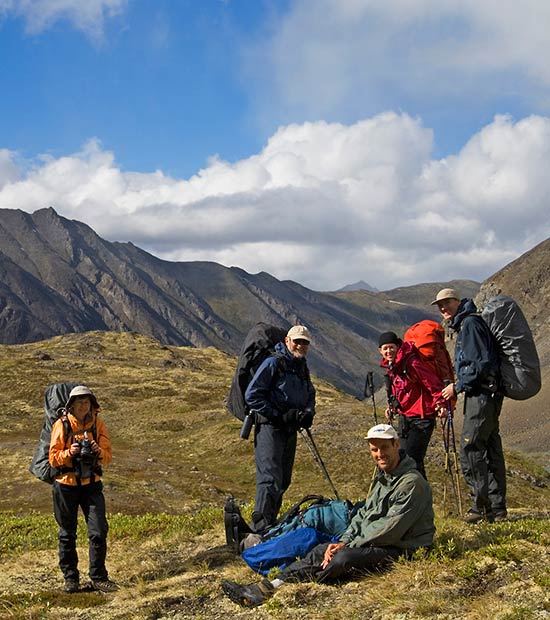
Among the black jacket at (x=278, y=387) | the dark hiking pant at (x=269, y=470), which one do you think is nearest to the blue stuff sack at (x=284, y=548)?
the dark hiking pant at (x=269, y=470)

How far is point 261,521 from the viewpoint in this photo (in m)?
9.95

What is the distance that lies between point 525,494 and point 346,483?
862 cm

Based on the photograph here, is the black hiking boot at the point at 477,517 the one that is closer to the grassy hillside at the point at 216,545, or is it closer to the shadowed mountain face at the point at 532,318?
the grassy hillside at the point at 216,545

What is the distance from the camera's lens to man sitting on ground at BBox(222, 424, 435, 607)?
8094 millimetres

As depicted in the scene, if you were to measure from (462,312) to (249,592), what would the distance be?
18.4ft

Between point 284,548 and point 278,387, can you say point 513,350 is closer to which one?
point 278,387

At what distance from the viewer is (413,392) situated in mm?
11102

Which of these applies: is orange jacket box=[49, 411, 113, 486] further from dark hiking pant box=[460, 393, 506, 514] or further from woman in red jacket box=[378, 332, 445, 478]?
dark hiking pant box=[460, 393, 506, 514]

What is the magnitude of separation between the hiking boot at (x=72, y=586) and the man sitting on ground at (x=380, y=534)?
2925mm

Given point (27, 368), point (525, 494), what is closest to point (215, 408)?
point (525, 494)

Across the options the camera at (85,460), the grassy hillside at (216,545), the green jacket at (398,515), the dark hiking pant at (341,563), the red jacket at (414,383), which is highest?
the red jacket at (414,383)

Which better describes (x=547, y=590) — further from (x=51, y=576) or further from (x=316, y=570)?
(x=51, y=576)

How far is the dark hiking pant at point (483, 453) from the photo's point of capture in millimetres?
10391

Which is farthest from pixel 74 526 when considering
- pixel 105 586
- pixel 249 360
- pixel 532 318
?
pixel 532 318
